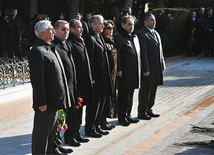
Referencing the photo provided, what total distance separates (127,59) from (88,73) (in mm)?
1422

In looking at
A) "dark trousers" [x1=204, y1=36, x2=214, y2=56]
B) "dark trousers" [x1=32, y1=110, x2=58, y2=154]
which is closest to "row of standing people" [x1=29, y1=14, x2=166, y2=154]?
"dark trousers" [x1=32, y1=110, x2=58, y2=154]

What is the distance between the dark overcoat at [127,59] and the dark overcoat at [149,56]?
12.5 inches

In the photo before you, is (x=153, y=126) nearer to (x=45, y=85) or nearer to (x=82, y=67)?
(x=82, y=67)

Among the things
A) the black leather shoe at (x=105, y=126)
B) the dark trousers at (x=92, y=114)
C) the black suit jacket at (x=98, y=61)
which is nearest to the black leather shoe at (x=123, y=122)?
the black leather shoe at (x=105, y=126)

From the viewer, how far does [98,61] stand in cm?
718

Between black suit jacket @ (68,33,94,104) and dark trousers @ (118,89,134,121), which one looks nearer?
black suit jacket @ (68,33,94,104)

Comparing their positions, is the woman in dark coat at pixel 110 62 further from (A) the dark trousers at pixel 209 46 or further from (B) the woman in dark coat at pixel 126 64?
(A) the dark trousers at pixel 209 46

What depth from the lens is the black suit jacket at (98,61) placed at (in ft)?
23.3

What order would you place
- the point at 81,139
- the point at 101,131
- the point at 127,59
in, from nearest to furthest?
the point at 81,139, the point at 101,131, the point at 127,59

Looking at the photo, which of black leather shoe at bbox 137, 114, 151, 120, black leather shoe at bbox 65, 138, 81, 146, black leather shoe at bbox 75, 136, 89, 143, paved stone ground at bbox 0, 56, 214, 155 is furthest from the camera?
black leather shoe at bbox 137, 114, 151, 120

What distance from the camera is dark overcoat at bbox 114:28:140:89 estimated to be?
7.96 m

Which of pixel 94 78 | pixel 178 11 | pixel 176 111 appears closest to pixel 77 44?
pixel 94 78

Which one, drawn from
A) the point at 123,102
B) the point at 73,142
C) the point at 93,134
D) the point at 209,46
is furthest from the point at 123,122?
the point at 209,46

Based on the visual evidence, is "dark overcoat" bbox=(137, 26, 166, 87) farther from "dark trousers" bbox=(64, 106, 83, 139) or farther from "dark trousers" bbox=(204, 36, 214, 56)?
"dark trousers" bbox=(204, 36, 214, 56)
